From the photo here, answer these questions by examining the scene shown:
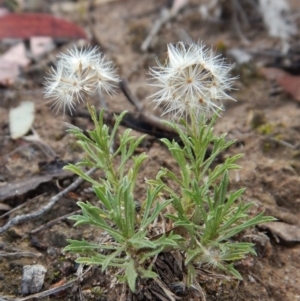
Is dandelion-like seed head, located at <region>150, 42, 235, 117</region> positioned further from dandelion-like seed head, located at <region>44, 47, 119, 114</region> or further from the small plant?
dandelion-like seed head, located at <region>44, 47, 119, 114</region>

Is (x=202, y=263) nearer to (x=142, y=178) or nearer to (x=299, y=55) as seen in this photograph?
(x=142, y=178)

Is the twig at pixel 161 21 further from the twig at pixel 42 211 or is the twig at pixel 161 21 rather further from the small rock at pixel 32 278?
the small rock at pixel 32 278

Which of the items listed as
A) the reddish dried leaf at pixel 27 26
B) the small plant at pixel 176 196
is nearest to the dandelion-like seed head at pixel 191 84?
the small plant at pixel 176 196

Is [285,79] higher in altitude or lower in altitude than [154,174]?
higher

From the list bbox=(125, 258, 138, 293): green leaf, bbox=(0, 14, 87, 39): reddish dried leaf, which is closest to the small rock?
bbox=(125, 258, 138, 293): green leaf

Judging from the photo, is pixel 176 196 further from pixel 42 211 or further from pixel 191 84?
pixel 42 211

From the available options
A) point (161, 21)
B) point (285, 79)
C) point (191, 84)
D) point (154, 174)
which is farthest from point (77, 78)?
point (161, 21)

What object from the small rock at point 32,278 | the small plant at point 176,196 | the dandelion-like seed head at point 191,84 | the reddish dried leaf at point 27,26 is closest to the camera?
the small plant at point 176,196
